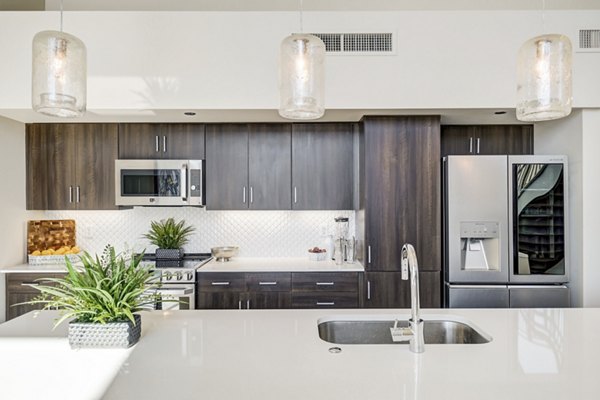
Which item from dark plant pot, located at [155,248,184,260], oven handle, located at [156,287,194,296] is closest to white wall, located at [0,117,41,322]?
dark plant pot, located at [155,248,184,260]

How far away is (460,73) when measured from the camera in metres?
3.19

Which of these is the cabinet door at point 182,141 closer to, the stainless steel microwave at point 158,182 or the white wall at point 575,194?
the stainless steel microwave at point 158,182

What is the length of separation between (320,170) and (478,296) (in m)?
1.69

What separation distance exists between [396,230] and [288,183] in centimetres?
108

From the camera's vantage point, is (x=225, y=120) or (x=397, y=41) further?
(x=225, y=120)

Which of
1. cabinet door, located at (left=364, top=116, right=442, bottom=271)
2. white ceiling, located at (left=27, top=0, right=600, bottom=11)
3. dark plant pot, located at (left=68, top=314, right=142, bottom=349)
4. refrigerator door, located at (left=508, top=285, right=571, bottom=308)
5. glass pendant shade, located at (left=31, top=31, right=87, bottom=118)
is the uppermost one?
white ceiling, located at (left=27, top=0, right=600, bottom=11)

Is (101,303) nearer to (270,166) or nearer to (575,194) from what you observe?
(270,166)

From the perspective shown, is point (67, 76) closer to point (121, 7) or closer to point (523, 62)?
point (523, 62)

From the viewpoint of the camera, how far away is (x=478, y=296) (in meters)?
3.28

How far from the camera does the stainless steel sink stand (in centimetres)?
200

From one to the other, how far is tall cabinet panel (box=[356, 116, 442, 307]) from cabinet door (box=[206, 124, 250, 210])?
3.77 ft

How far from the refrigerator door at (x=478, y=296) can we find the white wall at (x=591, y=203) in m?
0.61

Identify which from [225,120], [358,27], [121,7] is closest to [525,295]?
[358,27]

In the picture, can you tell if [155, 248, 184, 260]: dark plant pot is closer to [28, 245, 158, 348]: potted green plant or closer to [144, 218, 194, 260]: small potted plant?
[144, 218, 194, 260]: small potted plant
